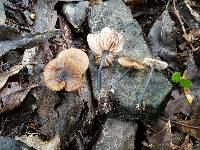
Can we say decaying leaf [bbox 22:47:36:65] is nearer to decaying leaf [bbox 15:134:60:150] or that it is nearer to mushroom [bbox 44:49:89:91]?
mushroom [bbox 44:49:89:91]

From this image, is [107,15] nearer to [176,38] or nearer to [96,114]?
[176,38]

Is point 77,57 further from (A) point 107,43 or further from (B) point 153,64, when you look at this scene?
(B) point 153,64

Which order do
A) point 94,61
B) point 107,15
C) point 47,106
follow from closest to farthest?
point 47,106, point 94,61, point 107,15

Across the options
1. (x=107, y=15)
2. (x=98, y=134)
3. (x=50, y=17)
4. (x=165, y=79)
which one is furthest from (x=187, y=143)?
(x=50, y=17)

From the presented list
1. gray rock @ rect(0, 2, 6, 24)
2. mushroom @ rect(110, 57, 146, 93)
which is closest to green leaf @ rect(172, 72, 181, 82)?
mushroom @ rect(110, 57, 146, 93)

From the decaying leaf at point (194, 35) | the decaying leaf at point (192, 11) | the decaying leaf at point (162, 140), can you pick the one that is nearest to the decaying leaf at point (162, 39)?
the decaying leaf at point (194, 35)

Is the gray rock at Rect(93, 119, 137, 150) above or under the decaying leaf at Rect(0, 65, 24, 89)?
under
